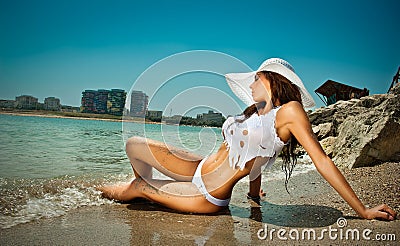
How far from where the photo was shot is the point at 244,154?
8.57 ft

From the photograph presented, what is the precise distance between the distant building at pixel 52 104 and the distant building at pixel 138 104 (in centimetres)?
2821

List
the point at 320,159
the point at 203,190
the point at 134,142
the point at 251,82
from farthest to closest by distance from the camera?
1. the point at 134,142
2. the point at 251,82
3. the point at 203,190
4. the point at 320,159

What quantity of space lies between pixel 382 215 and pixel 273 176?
283 centimetres

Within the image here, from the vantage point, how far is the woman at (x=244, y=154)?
2408mm

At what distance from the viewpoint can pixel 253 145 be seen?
8.40ft

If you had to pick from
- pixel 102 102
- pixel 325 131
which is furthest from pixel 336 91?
pixel 102 102

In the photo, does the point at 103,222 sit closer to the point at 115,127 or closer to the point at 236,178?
the point at 236,178

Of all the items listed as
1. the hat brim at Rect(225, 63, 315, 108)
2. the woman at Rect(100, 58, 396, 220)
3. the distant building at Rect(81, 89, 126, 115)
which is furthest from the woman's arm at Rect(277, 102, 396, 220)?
the distant building at Rect(81, 89, 126, 115)

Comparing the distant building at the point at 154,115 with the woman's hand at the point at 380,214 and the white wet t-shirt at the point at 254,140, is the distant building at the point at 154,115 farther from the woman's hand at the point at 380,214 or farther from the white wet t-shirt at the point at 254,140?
the woman's hand at the point at 380,214

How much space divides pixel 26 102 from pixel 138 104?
90.5 ft

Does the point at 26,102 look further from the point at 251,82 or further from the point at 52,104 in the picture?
the point at 251,82

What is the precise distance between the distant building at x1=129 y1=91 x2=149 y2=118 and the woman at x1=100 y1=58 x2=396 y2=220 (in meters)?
0.28

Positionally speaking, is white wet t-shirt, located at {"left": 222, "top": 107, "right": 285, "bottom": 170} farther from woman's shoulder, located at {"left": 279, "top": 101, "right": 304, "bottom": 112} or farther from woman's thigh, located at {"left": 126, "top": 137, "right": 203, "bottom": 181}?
woman's thigh, located at {"left": 126, "top": 137, "right": 203, "bottom": 181}

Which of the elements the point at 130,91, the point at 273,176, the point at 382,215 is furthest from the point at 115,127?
the point at 382,215
